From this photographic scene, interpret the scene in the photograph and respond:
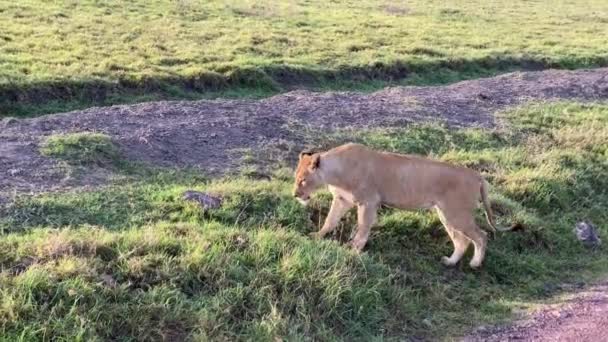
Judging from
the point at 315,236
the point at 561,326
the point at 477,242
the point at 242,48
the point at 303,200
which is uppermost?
the point at 303,200

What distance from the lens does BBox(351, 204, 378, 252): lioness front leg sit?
23.3 ft

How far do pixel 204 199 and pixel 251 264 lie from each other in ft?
4.49

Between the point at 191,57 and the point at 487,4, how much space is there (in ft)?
63.5

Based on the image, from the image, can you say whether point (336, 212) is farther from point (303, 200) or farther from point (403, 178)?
point (403, 178)

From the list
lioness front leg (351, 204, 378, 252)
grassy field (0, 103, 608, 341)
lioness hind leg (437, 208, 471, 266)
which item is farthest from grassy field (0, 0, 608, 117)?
lioness hind leg (437, 208, 471, 266)

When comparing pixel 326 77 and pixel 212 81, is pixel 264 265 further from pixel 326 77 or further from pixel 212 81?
pixel 326 77

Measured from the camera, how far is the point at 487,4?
32906 millimetres

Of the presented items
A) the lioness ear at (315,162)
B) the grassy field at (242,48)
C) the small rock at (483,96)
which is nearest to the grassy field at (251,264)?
the lioness ear at (315,162)

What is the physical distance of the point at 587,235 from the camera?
338 inches

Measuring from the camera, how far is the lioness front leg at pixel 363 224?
709 centimetres

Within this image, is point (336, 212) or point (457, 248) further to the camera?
point (457, 248)

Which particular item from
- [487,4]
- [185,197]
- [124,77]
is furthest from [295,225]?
[487,4]

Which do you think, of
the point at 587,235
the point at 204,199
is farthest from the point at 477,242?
the point at 204,199

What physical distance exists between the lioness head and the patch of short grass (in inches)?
94.2
